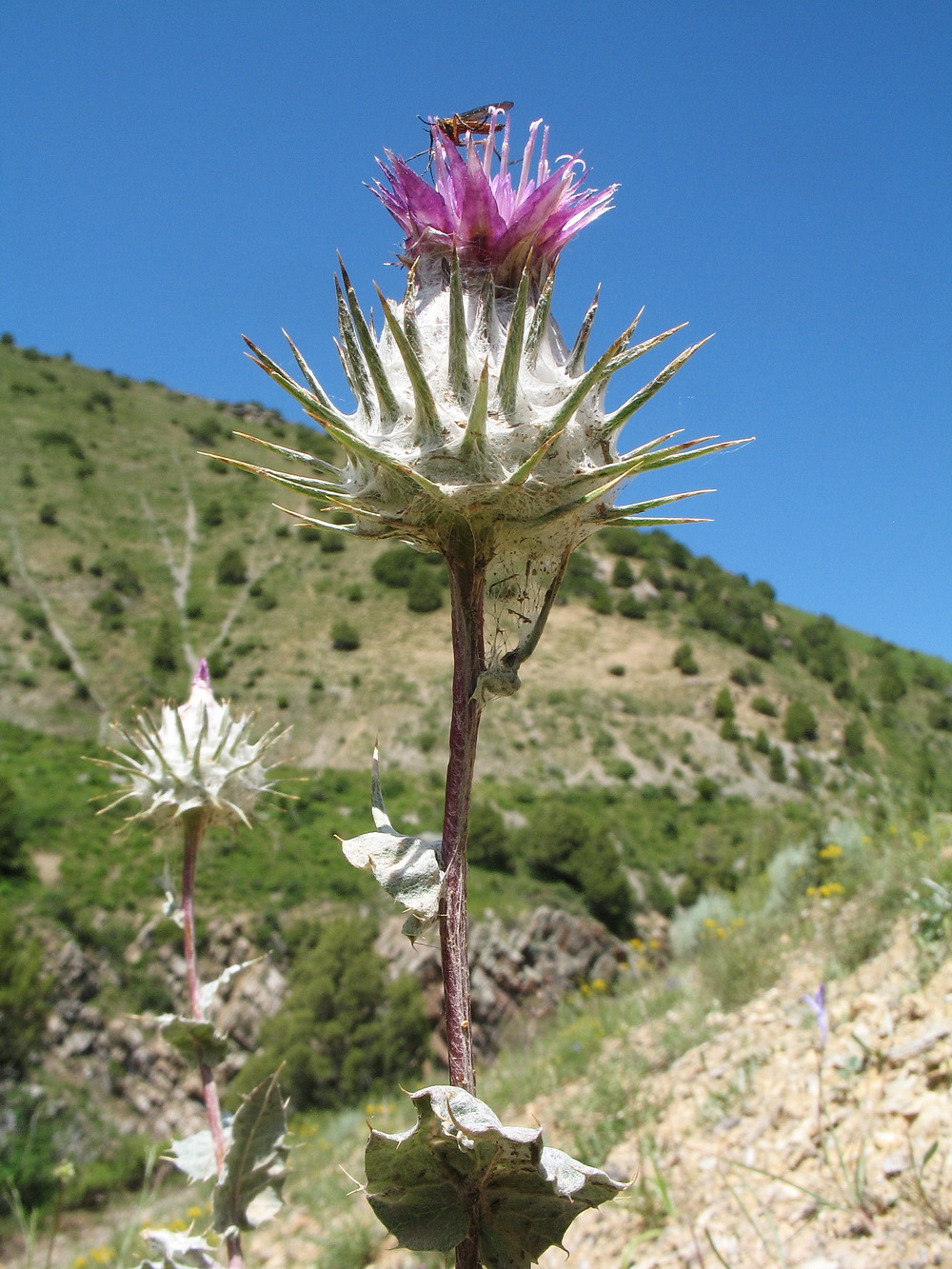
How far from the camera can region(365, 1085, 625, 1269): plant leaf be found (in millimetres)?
1201

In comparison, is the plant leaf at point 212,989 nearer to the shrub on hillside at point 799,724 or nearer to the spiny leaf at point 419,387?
the spiny leaf at point 419,387

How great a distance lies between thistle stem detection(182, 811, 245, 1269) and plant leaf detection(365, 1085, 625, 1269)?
1131 millimetres

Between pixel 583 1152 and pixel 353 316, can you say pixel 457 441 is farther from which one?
pixel 583 1152

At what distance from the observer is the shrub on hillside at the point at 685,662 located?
67.3m

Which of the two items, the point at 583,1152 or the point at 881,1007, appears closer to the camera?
the point at 881,1007

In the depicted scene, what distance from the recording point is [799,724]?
64688mm

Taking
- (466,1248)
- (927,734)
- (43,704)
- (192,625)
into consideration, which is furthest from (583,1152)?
(927,734)

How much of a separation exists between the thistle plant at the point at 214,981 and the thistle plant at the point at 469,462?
3.69 feet

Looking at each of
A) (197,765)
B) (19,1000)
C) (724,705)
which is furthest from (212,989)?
(724,705)

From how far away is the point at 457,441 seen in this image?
156cm

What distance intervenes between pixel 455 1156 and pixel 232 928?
35405 mm

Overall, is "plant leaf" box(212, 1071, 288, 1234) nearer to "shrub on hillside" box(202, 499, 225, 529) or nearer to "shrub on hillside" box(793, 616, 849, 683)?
"shrub on hillside" box(202, 499, 225, 529)

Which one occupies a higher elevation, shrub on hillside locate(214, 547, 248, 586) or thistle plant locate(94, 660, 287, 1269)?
shrub on hillside locate(214, 547, 248, 586)

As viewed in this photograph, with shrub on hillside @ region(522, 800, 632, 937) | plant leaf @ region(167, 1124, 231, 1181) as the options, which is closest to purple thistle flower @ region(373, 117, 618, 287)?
plant leaf @ region(167, 1124, 231, 1181)
